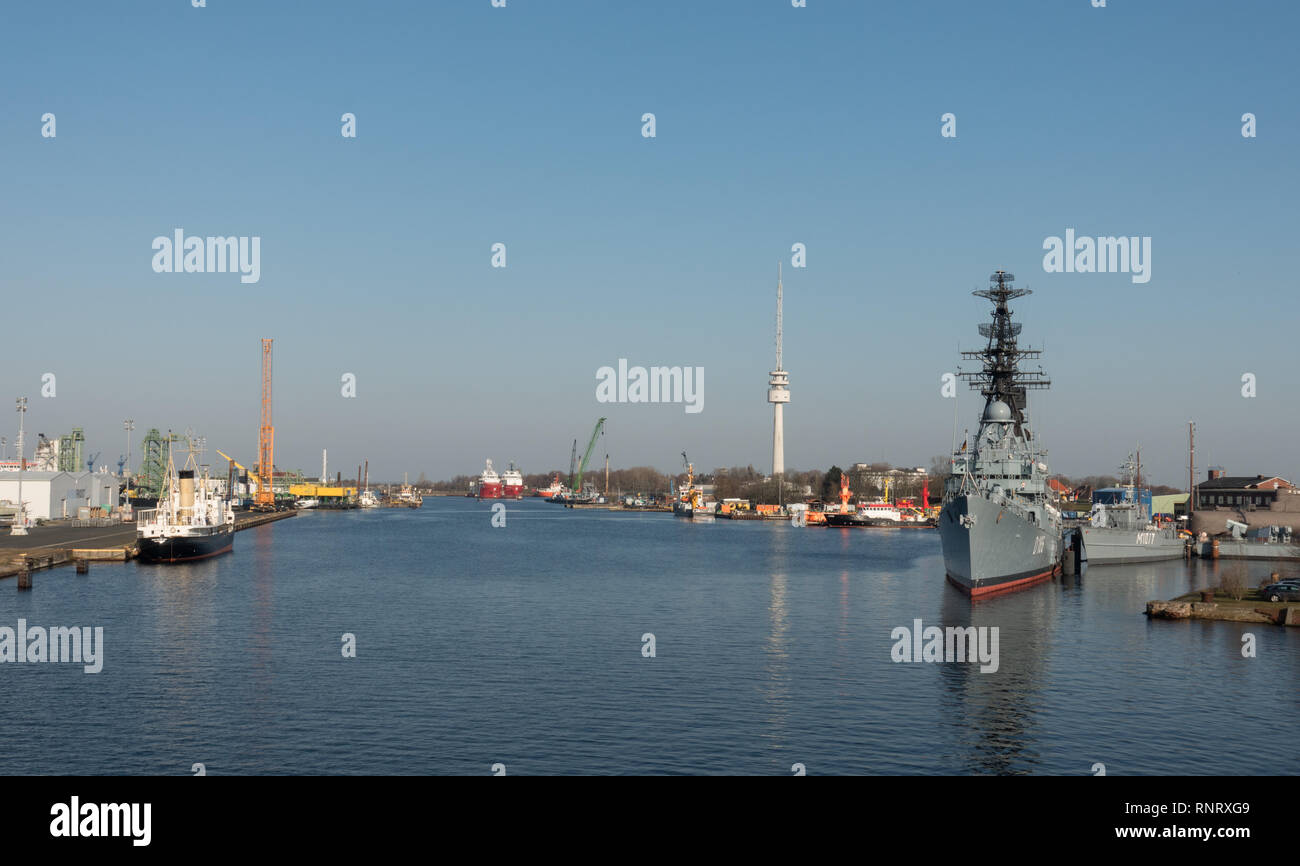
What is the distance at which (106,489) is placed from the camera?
151 m

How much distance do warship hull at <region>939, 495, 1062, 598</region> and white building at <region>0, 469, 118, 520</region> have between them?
113578mm

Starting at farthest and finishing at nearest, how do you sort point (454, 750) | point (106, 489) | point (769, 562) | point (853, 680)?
point (106, 489)
point (769, 562)
point (853, 680)
point (454, 750)

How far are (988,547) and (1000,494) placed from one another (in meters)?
5.14

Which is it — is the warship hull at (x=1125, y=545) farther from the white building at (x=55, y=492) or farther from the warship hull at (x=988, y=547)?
the white building at (x=55, y=492)

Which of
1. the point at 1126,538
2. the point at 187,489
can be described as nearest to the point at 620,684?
the point at 187,489

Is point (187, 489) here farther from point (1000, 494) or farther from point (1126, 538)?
point (1126, 538)

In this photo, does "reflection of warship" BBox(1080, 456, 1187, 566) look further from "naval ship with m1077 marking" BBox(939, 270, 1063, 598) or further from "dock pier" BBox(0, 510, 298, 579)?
"dock pier" BBox(0, 510, 298, 579)

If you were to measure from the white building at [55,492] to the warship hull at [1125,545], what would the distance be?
12328cm

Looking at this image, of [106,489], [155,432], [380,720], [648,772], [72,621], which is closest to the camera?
[648,772]

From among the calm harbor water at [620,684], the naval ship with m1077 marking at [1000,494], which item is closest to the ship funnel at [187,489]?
the calm harbor water at [620,684]

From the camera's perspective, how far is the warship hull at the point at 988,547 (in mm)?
63906
